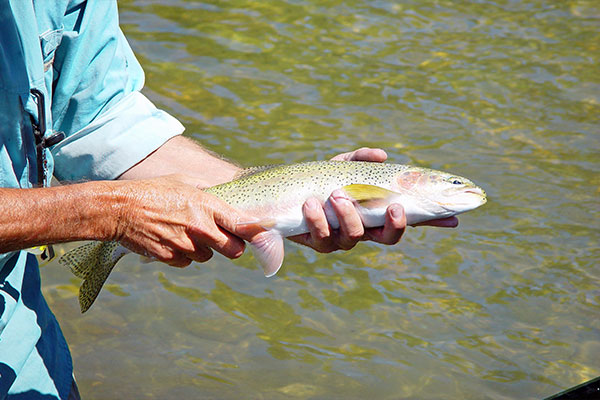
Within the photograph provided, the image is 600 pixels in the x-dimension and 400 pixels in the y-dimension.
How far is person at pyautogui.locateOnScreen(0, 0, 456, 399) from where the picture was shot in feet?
8.80

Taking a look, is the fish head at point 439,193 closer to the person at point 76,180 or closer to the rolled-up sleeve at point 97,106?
the person at point 76,180

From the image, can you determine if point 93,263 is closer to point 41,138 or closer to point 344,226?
point 41,138

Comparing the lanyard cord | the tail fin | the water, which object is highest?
the lanyard cord

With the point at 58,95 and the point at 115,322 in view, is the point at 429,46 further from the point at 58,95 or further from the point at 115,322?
the point at 58,95

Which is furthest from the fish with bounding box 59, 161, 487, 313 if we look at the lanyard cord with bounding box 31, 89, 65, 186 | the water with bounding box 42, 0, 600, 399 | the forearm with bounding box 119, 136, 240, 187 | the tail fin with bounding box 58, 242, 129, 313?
the water with bounding box 42, 0, 600, 399

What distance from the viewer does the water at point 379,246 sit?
4629 millimetres

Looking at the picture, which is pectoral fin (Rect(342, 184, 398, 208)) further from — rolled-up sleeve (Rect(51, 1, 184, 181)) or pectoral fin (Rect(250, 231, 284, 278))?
rolled-up sleeve (Rect(51, 1, 184, 181))

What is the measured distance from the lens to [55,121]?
3.14 m

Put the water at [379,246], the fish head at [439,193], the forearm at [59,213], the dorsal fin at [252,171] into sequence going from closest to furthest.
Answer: the forearm at [59,213] < the fish head at [439,193] < the dorsal fin at [252,171] < the water at [379,246]

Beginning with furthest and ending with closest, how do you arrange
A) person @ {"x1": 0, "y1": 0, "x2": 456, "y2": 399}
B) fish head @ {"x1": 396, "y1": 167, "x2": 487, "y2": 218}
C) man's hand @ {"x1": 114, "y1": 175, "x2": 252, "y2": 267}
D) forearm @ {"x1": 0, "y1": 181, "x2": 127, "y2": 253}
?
fish head @ {"x1": 396, "y1": 167, "x2": 487, "y2": 218} → man's hand @ {"x1": 114, "y1": 175, "x2": 252, "y2": 267} → person @ {"x1": 0, "y1": 0, "x2": 456, "y2": 399} → forearm @ {"x1": 0, "y1": 181, "x2": 127, "y2": 253}

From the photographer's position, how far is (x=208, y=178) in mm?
3479

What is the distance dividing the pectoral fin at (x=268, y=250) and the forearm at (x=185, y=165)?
50 centimetres

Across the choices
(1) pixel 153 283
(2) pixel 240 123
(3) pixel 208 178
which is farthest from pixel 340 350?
(2) pixel 240 123

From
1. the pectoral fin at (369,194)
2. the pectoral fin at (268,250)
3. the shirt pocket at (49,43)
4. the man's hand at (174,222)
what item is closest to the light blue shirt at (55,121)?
the shirt pocket at (49,43)
